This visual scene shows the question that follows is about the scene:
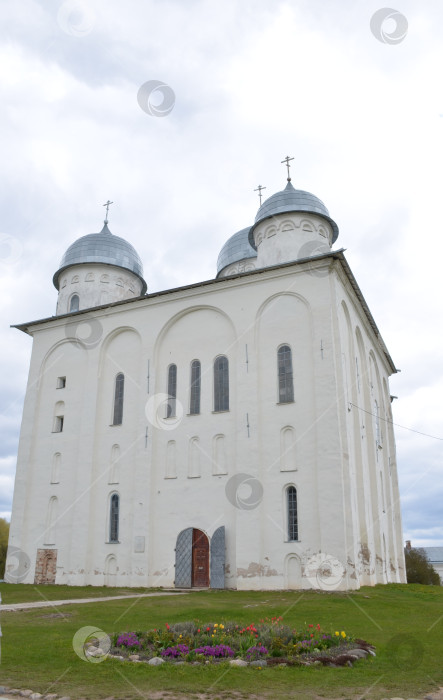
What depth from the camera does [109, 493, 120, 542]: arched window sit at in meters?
21.8

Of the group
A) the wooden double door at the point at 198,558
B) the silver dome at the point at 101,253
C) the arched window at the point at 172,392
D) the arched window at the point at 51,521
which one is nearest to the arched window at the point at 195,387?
the arched window at the point at 172,392

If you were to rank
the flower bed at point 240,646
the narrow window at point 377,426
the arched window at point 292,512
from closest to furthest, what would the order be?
the flower bed at point 240,646
the arched window at point 292,512
the narrow window at point 377,426

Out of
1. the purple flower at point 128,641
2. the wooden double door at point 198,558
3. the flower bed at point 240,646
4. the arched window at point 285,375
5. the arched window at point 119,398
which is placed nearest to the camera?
the flower bed at point 240,646

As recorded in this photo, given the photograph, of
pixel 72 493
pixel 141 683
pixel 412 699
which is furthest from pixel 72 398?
pixel 412 699

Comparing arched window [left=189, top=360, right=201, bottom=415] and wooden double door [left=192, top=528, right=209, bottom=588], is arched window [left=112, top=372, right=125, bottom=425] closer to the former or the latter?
arched window [left=189, top=360, right=201, bottom=415]

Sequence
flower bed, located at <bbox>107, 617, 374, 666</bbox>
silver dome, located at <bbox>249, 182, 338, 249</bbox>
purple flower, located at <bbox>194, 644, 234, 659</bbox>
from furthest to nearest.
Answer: silver dome, located at <bbox>249, 182, 338, 249</bbox>
purple flower, located at <bbox>194, 644, 234, 659</bbox>
flower bed, located at <bbox>107, 617, 374, 666</bbox>

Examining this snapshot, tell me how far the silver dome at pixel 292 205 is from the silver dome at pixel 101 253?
24.1ft

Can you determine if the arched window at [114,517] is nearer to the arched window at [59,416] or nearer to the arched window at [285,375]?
the arched window at [59,416]

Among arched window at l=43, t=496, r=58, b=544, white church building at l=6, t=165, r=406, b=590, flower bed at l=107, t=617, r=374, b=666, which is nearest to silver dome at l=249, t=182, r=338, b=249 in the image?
white church building at l=6, t=165, r=406, b=590

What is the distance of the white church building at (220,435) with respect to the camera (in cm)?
1878

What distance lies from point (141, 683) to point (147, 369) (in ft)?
56.0

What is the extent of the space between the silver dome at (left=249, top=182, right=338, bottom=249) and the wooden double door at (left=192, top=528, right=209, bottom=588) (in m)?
13.9

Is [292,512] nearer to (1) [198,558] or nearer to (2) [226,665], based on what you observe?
(1) [198,558]

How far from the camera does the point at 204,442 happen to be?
69.2ft
